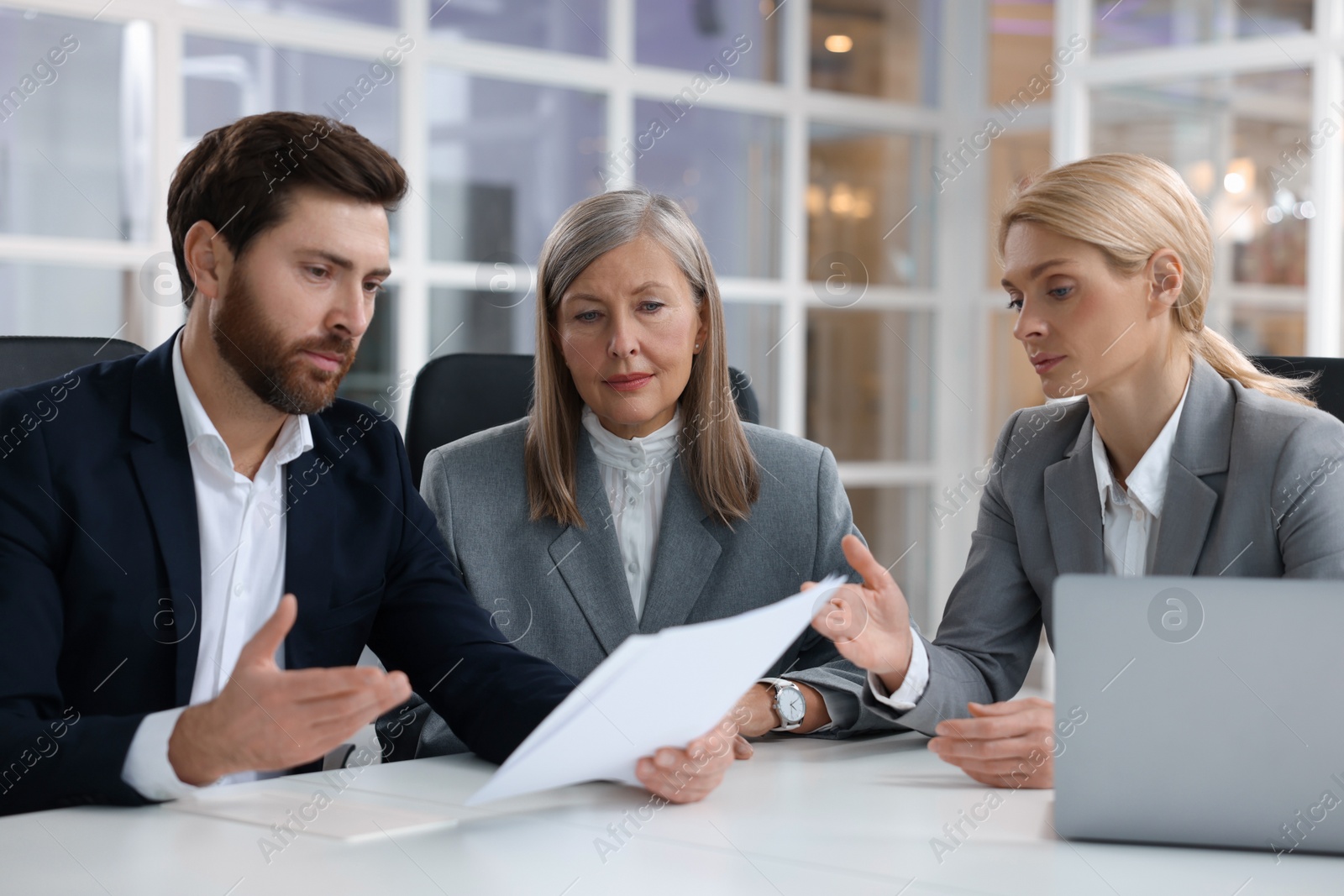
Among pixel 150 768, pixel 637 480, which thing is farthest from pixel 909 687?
pixel 150 768

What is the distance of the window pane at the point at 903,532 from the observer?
577cm

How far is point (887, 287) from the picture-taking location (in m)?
5.80

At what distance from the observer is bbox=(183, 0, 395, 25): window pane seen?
13.0ft

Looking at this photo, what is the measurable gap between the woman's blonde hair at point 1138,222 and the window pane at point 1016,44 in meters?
4.11

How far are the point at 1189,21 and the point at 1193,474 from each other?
11.6ft

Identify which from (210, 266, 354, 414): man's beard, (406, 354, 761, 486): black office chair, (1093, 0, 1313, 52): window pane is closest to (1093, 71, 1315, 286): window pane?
(1093, 0, 1313, 52): window pane

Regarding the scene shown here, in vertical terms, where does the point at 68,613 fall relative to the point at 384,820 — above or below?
above

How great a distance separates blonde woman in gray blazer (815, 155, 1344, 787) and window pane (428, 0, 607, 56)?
302 centimetres

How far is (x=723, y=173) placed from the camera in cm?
525

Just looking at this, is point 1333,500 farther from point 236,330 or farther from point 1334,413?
point 236,330

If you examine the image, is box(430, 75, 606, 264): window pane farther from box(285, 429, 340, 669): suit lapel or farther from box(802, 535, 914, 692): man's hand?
box(802, 535, 914, 692): man's hand

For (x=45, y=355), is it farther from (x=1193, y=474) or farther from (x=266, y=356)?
(x=1193, y=474)

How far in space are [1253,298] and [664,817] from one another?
4.02 m

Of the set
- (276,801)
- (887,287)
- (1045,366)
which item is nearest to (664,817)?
(276,801)
